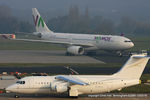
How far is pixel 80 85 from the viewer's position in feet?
110

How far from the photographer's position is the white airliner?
3341cm

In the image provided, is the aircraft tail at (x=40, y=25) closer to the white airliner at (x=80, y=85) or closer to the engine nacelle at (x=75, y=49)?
the engine nacelle at (x=75, y=49)

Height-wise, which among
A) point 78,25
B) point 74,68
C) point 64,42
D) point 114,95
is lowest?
point 114,95

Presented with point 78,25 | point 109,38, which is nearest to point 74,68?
point 109,38

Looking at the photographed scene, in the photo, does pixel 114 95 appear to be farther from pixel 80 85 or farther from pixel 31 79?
pixel 31 79

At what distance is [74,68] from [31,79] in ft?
66.5

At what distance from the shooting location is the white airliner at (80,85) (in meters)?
33.4

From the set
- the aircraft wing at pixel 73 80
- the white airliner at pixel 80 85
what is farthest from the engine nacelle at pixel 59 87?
the aircraft wing at pixel 73 80

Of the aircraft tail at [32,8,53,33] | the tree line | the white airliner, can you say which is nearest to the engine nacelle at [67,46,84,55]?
the aircraft tail at [32,8,53,33]

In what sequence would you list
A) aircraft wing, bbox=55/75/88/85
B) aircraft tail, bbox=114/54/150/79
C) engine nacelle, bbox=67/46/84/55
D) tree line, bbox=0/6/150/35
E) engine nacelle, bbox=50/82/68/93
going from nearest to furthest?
aircraft wing, bbox=55/75/88/85
engine nacelle, bbox=50/82/68/93
aircraft tail, bbox=114/54/150/79
engine nacelle, bbox=67/46/84/55
tree line, bbox=0/6/150/35

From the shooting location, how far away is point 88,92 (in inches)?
1331

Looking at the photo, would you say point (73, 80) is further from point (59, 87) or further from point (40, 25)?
point (40, 25)

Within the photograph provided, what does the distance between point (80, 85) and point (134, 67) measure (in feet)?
16.1

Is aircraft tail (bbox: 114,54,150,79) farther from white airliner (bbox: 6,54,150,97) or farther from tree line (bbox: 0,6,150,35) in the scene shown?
tree line (bbox: 0,6,150,35)
